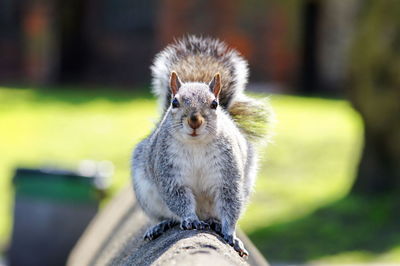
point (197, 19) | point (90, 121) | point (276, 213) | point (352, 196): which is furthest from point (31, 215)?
point (197, 19)

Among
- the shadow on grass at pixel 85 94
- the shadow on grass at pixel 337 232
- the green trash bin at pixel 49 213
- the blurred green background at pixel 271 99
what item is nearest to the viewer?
the green trash bin at pixel 49 213

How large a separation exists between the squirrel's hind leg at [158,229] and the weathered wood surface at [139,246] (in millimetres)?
32

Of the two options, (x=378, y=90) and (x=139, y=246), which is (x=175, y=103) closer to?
(x=139, y=246)

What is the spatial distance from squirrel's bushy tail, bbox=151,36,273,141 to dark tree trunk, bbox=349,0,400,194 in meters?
6.45

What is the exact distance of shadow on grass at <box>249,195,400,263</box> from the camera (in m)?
9.63

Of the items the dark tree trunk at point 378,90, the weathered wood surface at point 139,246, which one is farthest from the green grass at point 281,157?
the weathered wood surface at point 139,246

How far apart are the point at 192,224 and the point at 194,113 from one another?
0.38 metres

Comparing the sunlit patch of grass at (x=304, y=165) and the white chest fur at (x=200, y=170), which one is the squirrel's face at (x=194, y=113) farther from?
the sunlit patch of grass at (x=304, y=165)

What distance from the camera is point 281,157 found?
42.6 ft

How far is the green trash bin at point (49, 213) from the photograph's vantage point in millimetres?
8266

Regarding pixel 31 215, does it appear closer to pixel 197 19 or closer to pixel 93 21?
pixel 197 19

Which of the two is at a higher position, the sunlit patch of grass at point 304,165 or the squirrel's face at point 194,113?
the squirrel's face at point 194,113

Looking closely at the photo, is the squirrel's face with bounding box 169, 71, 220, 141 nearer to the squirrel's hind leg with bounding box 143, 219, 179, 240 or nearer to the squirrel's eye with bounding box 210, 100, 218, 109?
the squirrel's eye with bounding box 210, 100, 218, 109

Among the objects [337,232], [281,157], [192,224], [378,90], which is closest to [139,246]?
[192,224]
